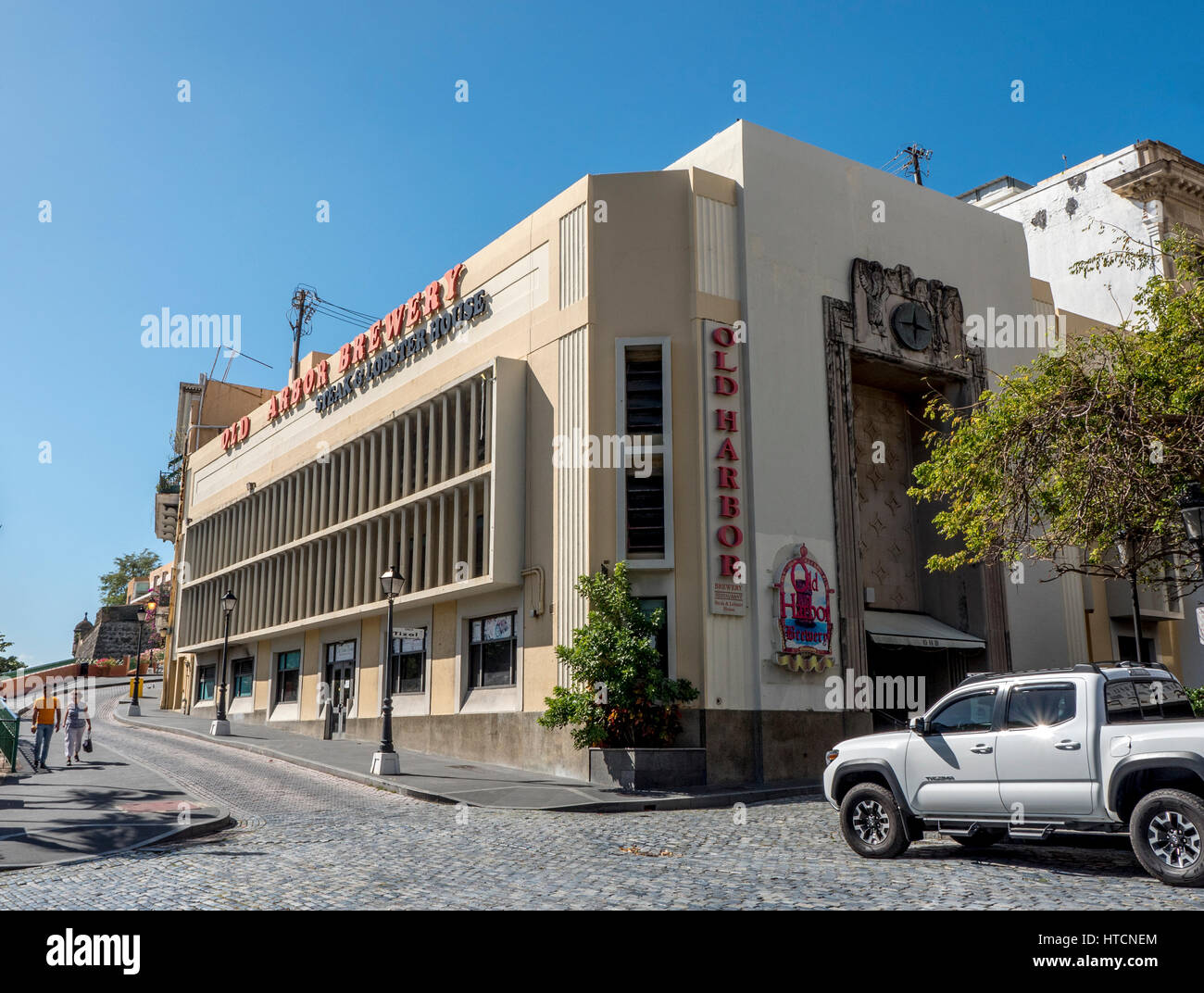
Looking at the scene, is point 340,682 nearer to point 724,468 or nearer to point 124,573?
point 724,468

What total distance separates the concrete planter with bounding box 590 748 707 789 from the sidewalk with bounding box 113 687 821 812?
31 cm

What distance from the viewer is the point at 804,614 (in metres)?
22.0

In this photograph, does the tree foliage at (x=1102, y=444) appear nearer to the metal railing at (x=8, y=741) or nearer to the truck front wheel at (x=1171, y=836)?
the truck front wheel at (x=1171, y=836)

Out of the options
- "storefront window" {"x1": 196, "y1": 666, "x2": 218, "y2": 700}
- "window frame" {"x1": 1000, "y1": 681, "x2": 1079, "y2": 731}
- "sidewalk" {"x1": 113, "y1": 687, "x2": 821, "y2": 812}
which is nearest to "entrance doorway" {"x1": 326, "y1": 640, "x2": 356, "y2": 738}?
"sidewalk" {"x1": 113, "y1": 687, "x2": 821, "y2": 812}

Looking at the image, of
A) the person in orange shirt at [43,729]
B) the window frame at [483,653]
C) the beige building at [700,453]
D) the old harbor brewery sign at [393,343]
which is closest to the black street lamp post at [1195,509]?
the beige building at [700,453]

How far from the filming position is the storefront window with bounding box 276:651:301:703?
117ft

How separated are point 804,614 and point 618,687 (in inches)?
188

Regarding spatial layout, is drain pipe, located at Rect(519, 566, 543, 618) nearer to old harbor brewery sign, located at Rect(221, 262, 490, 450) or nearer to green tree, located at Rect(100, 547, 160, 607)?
old harbor brewery sign, located at Rect(221, 262, 490, 450)

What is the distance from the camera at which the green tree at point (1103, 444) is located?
15023 mm

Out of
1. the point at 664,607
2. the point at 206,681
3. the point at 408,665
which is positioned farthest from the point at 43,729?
the point at 206,681

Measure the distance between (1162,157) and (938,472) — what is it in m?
22.3

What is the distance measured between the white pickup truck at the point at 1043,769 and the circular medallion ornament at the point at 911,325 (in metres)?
15.9

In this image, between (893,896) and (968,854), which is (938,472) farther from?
(893,896)
